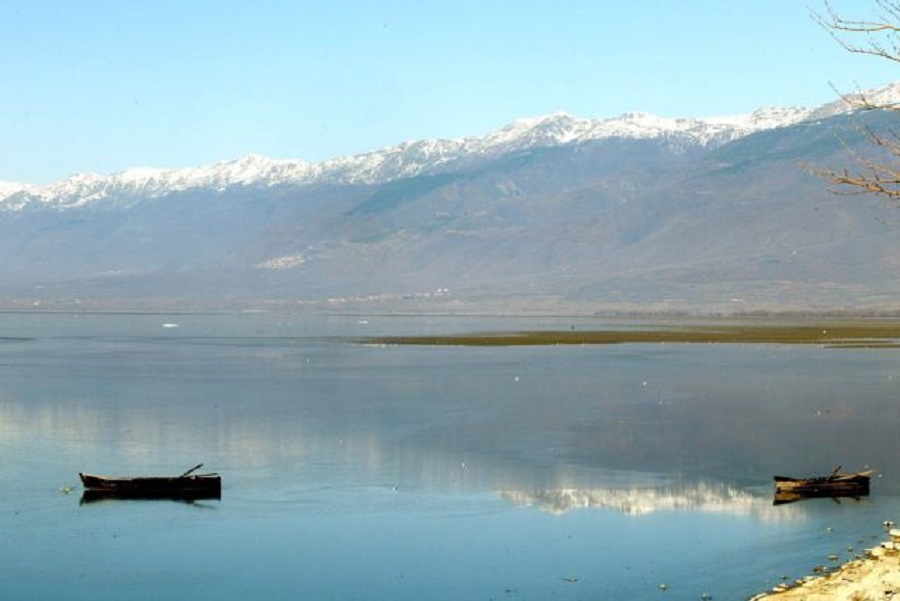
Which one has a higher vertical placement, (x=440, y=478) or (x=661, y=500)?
(x=440, y=478)

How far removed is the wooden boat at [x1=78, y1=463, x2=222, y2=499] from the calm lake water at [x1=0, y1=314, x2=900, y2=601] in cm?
55

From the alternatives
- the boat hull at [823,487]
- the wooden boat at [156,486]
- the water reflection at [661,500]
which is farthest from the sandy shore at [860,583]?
the wooden boat at [156,486]

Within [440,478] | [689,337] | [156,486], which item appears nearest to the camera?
[156,486]

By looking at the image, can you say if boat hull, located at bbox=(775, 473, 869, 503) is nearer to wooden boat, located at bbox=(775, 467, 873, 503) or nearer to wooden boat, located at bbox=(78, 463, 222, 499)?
wooden boat, located at bbox=(775, 467, 873, 503)

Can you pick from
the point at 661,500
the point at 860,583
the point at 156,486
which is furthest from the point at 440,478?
the point at 860,583

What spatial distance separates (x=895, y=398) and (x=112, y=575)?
44365 millimetres

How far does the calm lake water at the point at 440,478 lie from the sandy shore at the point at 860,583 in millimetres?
2548

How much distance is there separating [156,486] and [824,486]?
1888 centimetres

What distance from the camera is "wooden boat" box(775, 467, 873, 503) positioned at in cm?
3747

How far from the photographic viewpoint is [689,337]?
410 ft

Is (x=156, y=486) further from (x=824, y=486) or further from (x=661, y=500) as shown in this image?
(x=824, y=486)

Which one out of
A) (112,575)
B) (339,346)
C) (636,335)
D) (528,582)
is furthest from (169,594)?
(636,335)

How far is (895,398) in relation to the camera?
207 ft

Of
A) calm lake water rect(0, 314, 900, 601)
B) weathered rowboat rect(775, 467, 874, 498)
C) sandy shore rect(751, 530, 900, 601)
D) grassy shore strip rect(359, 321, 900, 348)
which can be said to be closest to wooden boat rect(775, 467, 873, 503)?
weathered rowboat rect(775, 467, 874, 498)
